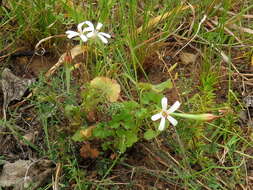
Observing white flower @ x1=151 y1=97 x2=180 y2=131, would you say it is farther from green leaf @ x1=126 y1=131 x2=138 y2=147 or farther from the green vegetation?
green leaf @ x1=126 y1=131 x2=138 y2=147

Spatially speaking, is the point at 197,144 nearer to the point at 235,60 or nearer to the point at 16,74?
Result: the point at 235,60

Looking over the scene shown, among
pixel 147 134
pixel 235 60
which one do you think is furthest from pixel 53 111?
pixel 235 60

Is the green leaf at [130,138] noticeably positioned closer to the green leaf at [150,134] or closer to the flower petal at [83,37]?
the green leaf at [150,134]

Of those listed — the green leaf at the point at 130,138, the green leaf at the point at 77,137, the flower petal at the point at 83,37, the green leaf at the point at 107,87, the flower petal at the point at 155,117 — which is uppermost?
the flower petal at the point at 83,37

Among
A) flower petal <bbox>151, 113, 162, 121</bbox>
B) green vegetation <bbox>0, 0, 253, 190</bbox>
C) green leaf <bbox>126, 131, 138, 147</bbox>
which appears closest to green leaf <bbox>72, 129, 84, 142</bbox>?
green vegetation <bbox>0, 0, 253, 190</bbox>

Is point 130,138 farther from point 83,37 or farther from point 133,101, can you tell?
point 83,37

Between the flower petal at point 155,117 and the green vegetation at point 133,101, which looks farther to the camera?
the green vegetation at point 133,101

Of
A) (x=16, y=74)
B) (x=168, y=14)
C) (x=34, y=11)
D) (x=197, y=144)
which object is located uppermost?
(x=34, y=11)

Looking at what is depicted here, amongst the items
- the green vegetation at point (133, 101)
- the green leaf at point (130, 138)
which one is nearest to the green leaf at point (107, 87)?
the green vegetation at point (133, 101)
